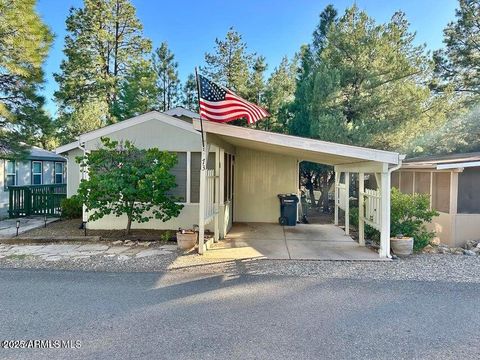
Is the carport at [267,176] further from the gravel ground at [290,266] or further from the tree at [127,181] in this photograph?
the tree at [127,181]

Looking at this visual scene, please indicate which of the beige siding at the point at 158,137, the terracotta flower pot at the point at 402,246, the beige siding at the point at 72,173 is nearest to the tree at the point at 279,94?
the beige siding at the point at 158,137

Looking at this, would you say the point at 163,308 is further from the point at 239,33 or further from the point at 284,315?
the point at 239,33

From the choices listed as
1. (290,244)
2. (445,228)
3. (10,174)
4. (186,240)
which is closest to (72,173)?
(10,174)

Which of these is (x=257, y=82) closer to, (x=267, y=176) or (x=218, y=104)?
(x=267, y=176)

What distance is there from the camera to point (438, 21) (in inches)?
707

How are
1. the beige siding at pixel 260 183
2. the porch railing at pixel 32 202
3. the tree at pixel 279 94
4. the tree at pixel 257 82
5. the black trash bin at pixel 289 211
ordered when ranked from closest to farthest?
the black trash bin at pixel 289 211
the beige siding at pixel 260 183
the porch railing at pixel 32 202
the tree at pixel 279 94
the tree at pixel 257 82

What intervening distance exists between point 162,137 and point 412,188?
857 cm

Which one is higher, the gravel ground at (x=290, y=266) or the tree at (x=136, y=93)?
the tree at (x=136, y=93)

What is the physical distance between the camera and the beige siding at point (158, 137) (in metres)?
9.02

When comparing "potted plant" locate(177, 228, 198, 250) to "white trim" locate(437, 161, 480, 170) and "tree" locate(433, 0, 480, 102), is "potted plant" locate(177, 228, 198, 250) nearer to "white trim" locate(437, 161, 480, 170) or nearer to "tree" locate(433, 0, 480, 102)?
"white trim" locate(437, 161, 480, 170)

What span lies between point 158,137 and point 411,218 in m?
6.68

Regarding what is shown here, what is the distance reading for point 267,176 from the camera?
456 inches

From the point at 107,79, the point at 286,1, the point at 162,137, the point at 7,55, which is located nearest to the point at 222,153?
the point at 162,137

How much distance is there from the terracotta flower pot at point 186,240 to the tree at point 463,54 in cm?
1566
